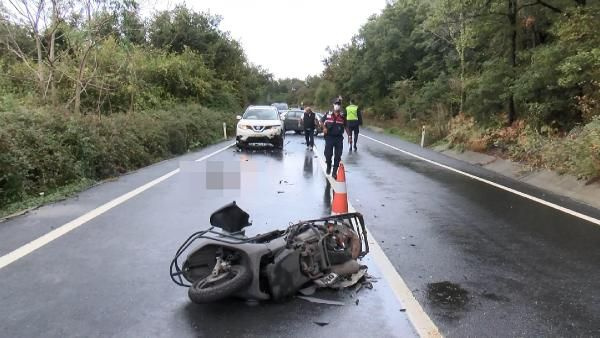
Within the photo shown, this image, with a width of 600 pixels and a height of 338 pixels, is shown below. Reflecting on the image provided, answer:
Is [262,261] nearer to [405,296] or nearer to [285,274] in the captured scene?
[285,274]

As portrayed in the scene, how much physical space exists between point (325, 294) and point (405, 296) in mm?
688

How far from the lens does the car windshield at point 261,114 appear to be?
71.9 feet

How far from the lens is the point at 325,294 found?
480 centimetres

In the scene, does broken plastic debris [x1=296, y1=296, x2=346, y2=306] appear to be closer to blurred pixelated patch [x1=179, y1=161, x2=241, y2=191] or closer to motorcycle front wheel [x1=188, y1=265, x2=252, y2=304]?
motorcycle front wheel [x1=188, y1=265, x2=252, y2=304]

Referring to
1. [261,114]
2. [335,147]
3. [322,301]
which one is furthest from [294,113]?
[322,301]

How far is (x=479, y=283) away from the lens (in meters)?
5.18

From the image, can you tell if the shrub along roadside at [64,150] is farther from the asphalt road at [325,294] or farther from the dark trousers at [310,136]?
the dark trousers at [310,136]

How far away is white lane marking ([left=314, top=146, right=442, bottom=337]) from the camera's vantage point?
4129mm

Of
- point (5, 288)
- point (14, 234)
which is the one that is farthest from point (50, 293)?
point (14, 234)

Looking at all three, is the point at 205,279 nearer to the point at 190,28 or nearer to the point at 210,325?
the point at 210,325

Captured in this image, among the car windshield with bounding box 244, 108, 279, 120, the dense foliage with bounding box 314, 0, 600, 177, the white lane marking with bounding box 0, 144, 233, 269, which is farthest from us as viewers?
the car windshield with bounding box 244, 108, 279, 120

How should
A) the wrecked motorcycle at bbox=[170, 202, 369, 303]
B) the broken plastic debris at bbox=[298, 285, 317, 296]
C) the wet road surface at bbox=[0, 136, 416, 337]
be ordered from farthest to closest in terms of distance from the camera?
the broken plastic debris at bbox=[298, 285, 317, 296] < the wrecked motorcycle at bbox=[170, 202, 369, 303] < the wet road surface at bbox=[0, 136, 416, 337]

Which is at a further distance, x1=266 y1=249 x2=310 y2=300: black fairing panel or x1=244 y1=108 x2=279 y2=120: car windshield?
x1=244 y1=108 x2=279 y2=120: car windshield

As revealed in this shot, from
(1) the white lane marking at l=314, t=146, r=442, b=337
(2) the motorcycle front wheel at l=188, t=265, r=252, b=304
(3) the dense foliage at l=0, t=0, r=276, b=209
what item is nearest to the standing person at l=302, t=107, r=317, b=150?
(3) the dense foliage at l=0, t=0, r=276, b=209
